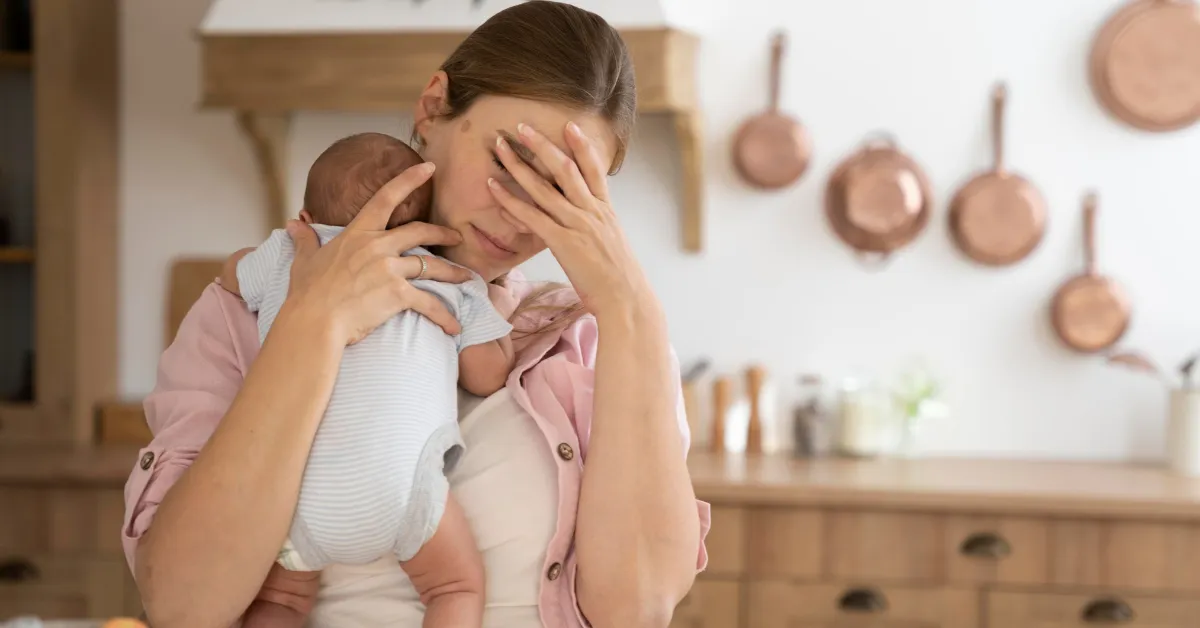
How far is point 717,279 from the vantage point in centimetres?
321

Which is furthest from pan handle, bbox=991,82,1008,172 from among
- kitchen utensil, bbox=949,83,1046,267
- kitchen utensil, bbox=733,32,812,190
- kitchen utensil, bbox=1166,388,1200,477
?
kitchen utensil, bbox=1166,388,1200,477

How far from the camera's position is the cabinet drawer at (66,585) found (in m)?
2.80

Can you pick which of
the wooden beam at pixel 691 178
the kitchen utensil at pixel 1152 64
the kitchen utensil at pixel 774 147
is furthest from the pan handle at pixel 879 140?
the kitchen utensil at pixel 1152 64

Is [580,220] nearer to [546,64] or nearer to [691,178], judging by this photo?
[546,64]

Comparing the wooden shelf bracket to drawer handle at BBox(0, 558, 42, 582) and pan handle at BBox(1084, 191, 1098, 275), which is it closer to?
drawer handle at BBox(0, 558, 42, 582)

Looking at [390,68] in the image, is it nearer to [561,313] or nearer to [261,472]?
[561,313]

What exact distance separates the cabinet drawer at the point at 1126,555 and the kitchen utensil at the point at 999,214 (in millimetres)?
793

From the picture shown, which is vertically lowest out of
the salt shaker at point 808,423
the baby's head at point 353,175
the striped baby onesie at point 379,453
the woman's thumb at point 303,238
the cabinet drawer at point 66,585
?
the cabinet drawer at point 66,585

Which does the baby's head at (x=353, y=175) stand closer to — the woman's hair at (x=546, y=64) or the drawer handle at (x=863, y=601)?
the woman's hair at (x=546, y=64)

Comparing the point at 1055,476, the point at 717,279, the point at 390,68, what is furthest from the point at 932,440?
the point at 390,68

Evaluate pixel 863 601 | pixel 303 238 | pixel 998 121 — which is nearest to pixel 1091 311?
pixel 998 121

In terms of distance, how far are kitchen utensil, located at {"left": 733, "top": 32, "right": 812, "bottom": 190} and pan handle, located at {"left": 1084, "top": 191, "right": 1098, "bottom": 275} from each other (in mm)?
744

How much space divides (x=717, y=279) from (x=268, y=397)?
2.21 meters

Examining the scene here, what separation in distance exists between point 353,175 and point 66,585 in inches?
77.9
